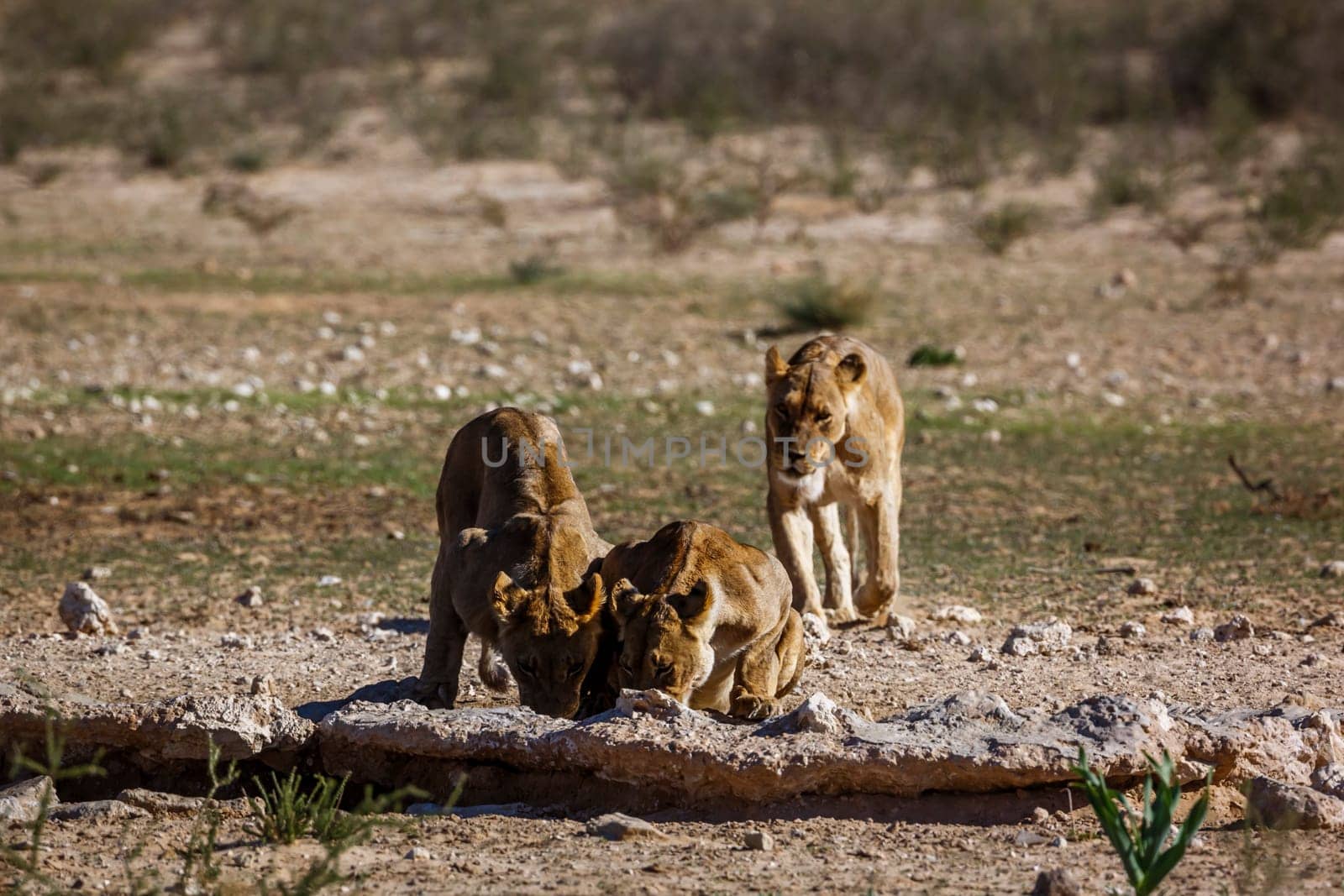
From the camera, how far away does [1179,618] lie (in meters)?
9.30

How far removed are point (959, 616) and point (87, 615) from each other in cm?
471

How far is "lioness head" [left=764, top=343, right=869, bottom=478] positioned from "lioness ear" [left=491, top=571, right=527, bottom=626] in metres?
2.39

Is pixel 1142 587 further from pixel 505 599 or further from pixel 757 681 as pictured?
pixel 505 599

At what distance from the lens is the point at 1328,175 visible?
81.8 ft

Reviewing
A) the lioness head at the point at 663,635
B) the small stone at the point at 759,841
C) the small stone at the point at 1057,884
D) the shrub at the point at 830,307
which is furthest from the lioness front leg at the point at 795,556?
the shrub at the point at 830,307

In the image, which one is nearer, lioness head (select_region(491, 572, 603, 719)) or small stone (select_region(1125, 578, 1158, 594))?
lioness head (select_region(491, 572, 603, 719))

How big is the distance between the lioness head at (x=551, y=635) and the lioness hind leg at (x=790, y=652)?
1053 mm

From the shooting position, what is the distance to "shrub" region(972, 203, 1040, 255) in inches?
910

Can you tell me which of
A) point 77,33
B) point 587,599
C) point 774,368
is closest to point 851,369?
point 774,368

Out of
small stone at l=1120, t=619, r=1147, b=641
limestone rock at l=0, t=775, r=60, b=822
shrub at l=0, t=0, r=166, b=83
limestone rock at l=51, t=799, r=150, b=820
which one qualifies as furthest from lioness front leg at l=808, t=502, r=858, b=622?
shrub at l=0, t=0, r=166, b=83

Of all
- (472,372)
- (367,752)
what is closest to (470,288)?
(472,372)

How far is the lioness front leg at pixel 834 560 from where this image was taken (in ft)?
30.8

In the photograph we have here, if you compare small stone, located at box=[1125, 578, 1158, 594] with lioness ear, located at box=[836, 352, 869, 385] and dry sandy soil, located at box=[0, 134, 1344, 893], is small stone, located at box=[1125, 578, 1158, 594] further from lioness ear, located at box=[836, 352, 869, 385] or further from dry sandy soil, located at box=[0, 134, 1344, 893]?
lioness ear, located at box=[836, 352, 869, 385]

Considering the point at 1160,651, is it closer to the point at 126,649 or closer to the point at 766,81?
the point at 126,649
